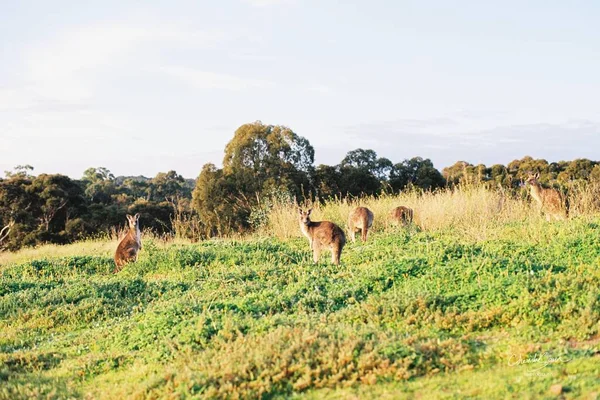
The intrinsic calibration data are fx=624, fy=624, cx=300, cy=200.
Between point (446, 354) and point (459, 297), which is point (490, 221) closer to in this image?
point (459, 297)

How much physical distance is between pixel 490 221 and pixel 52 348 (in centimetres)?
1196

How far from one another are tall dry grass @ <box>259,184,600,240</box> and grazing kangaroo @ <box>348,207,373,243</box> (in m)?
1.43

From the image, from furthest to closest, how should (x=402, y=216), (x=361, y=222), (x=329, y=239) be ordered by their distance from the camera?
(x=402, y=216) → (x=361, y=222) → (x=329, y=239)

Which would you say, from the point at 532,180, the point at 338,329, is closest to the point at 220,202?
the point at 532,180

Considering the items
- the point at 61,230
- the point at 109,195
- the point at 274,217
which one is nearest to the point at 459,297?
the point at 274,217

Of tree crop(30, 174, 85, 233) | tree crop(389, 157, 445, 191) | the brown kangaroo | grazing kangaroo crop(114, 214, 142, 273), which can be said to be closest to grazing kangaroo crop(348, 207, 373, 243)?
the brown kangaroo

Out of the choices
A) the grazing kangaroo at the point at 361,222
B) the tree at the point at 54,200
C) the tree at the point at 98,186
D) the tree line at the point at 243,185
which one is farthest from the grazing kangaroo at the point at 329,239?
the tree at the point at 98,186

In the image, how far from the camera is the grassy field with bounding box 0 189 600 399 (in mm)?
5980

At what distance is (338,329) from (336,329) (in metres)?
0.03

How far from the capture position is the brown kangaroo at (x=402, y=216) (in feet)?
57.3

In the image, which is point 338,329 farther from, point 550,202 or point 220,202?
point 220,202

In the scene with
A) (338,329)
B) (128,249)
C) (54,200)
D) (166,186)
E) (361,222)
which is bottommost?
Result: (338,329)

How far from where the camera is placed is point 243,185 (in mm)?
32875

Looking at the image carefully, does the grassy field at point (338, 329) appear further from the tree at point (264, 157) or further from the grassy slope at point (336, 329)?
the tree at point (264, 157)
